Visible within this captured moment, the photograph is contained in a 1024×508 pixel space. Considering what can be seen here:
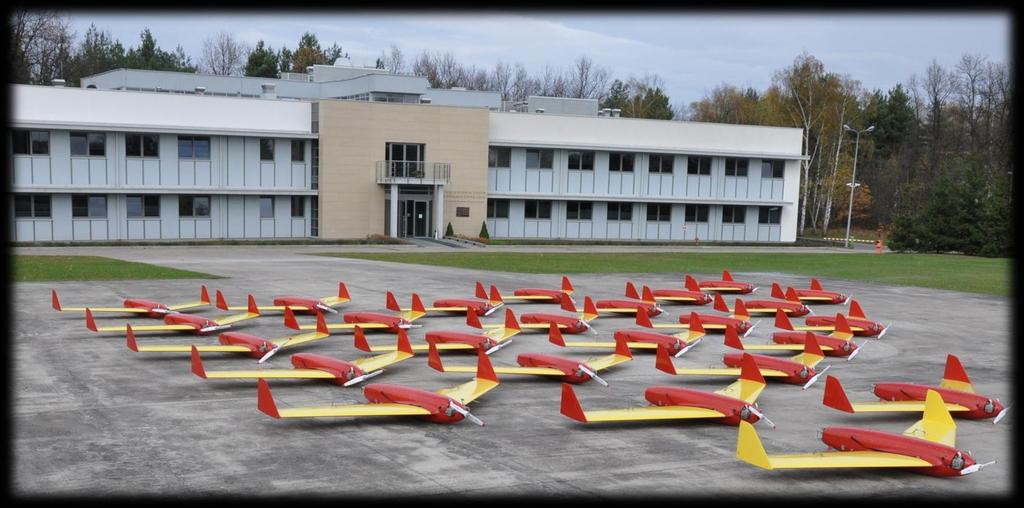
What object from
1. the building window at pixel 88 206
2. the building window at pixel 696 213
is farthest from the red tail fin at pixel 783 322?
the building window at pixel 696 213

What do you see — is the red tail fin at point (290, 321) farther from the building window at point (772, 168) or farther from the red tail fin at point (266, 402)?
the building window at point (772, 168)

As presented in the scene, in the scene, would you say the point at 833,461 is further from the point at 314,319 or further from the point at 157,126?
the point at 157,126

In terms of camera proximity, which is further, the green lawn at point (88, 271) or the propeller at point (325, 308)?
the green lawn at point (88, 271)

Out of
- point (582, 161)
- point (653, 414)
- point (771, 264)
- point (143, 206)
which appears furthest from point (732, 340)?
point (582, 161)

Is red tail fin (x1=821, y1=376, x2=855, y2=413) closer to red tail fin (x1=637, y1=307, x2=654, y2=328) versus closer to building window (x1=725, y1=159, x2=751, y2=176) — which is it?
red tail fin (x1=637, y1=307, x2=654, y2=328)

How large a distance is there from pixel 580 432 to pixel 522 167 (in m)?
64.2

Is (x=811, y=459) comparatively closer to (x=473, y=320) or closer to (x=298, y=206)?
(x=473, y=320)

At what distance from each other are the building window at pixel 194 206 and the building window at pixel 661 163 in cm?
3759

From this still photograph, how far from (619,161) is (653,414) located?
2612 inches

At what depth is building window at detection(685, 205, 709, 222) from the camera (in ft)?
273

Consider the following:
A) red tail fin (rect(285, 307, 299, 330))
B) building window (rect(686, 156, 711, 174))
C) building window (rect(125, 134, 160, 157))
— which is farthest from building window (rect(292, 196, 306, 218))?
red tail fin (rect(285, 307, 299, 330))

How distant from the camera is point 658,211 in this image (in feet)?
269

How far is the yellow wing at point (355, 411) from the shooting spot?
1427 cm

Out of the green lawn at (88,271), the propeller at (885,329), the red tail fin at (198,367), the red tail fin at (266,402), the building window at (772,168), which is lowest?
the green lawn at (88,271)
